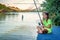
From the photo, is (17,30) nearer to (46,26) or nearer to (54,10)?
(54,10)

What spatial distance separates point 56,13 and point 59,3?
33cm

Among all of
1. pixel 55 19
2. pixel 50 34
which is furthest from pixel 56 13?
pixel 50 34

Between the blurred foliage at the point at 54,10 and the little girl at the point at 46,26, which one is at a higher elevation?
the blurred foliage at the point at 54,10

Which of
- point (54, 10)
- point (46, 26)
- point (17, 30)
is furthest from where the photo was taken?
point (17, 30)

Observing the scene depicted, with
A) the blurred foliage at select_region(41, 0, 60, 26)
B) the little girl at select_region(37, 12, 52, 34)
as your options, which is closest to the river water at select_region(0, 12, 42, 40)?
the blurred foliage at select_region(41, 0, 60, 26)

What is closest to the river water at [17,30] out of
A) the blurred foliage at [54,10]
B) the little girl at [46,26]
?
the blurred foliage at [54,10]

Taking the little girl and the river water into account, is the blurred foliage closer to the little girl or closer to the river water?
the little girl

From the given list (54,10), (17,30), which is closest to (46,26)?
(54,10)

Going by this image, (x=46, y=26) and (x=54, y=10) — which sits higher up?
(x=54, y=10)

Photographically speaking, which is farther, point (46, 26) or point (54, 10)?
point (54, 10)

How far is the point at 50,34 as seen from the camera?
804 cm

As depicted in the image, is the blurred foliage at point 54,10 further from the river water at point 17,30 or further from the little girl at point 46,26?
the river water at point 17,30

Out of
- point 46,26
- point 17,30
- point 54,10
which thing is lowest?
point 17,30

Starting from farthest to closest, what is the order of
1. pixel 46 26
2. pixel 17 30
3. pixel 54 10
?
pixel 17 30 < pixel 54 10 < pixel 46 26
